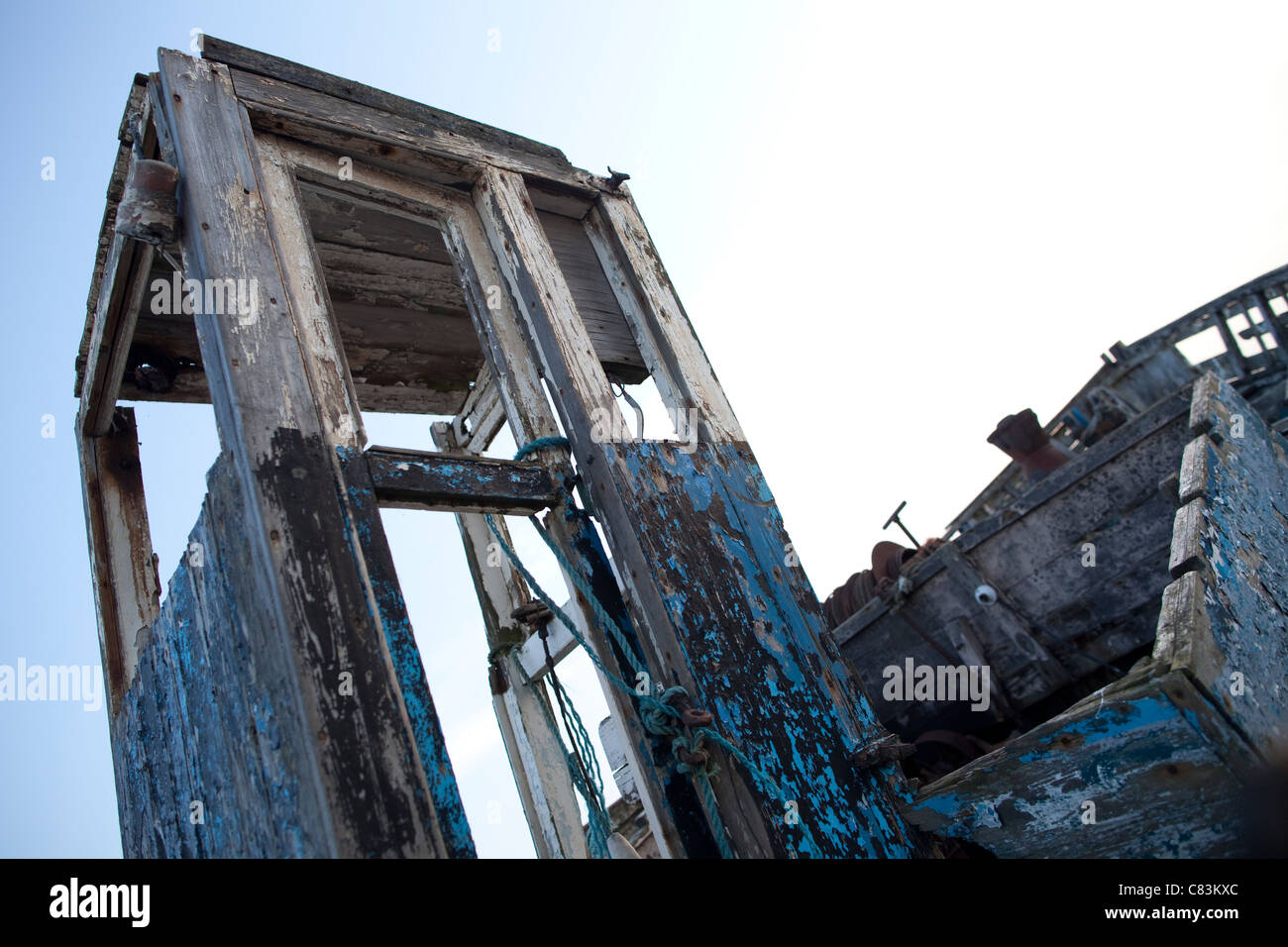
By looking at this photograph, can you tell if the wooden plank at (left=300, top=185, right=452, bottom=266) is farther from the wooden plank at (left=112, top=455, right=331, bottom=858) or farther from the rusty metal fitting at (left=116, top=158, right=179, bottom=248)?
the wooden plank at (left=112, top=455, right=331, bottom=858)

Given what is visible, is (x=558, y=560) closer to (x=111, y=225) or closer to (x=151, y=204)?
(x=151, y=204)

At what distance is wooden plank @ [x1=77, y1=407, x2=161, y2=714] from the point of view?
354 cm

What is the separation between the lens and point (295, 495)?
213 cm

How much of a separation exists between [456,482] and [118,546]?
2.22 metres

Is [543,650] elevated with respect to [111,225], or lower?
lower

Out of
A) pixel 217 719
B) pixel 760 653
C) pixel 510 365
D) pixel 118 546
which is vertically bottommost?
pixel 760 653

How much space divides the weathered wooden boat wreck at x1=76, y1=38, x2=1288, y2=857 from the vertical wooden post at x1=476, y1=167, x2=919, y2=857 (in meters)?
0.01

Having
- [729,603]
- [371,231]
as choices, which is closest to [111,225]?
[371,231]

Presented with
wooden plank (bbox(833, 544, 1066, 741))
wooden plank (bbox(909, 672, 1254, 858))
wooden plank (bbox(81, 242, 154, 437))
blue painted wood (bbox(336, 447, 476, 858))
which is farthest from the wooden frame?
wooden plank (bbox(833, 544, 1066, 741))

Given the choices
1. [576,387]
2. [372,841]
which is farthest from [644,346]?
[372,841]

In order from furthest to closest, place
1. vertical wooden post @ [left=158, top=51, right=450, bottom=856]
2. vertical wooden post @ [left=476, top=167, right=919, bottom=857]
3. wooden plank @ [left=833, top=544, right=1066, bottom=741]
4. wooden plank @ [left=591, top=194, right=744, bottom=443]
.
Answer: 1. wooden plank @ [left=833, top=544, right=1066, bottom=741]
2. wooden plank @ [left=591, top=194, right=744, bottom=443]
3. vertical wooden post @ [left=476, top=167, right=919, bottom=857]
4. vertical wooden post @ [left=158, top=51, right=450, bottom=856]
